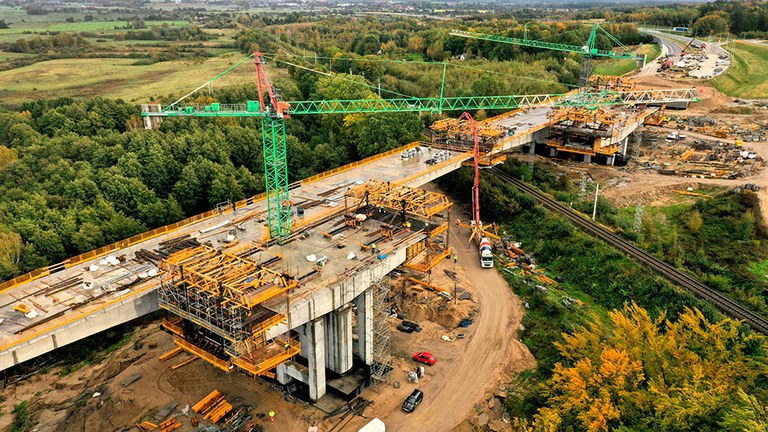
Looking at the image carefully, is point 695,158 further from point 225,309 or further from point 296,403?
point 225,309

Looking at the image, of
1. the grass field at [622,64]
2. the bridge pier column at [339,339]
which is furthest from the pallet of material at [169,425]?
the grass field at [622,64]

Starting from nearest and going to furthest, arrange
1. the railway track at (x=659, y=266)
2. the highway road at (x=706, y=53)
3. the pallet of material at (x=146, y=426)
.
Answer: the pallet of material at (x=146, y=426), the railway track at (x=659, y=266), the highway road at (x=706, y=53)

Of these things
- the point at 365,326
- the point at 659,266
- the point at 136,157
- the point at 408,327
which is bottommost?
the point at 408,327

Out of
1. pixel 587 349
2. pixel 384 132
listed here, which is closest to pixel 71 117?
pixel 384 132

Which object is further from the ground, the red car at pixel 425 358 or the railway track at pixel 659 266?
the railway track at pixel 659 266

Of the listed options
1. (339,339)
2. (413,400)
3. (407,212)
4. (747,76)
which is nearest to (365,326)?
(339,339)

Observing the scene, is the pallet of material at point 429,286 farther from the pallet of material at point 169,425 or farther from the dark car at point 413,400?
the pallet of material at point 169,425

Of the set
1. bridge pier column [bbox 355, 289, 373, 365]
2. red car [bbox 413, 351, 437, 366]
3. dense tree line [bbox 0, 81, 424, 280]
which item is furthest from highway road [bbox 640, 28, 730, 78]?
bridge pier column [bbox 355, 289, 373, 365]
